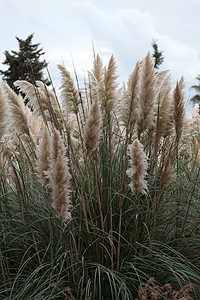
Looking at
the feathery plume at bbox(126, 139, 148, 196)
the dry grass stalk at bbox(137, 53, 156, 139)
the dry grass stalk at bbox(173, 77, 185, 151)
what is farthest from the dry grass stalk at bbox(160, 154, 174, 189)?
the dry grass stalk at bbox(137, 53, 156, 139)

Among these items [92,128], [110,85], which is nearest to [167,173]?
[92,128]

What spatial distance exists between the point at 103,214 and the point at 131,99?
1089 millimetres

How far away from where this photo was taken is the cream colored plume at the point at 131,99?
3.07 m

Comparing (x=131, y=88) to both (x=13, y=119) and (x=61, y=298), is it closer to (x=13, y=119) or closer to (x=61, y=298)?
(x=13, y=119)

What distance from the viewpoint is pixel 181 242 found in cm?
288

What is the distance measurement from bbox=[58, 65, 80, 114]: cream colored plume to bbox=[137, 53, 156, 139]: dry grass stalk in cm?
66

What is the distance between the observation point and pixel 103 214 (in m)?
2.93

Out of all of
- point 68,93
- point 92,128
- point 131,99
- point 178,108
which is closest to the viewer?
point 92,128

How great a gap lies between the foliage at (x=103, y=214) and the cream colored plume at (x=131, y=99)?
0.04 ft

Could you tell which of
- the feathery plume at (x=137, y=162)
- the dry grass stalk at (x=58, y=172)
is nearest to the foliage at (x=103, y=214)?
the feathery plume at (x=137, y=162)

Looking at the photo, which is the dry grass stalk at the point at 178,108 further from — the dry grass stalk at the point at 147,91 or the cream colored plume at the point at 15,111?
→ the cream colored plume at the point at 15,111

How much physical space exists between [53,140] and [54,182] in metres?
0.22

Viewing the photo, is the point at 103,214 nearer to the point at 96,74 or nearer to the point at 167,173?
the point at 167,173

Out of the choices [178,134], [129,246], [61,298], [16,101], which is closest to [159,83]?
[178,134]
